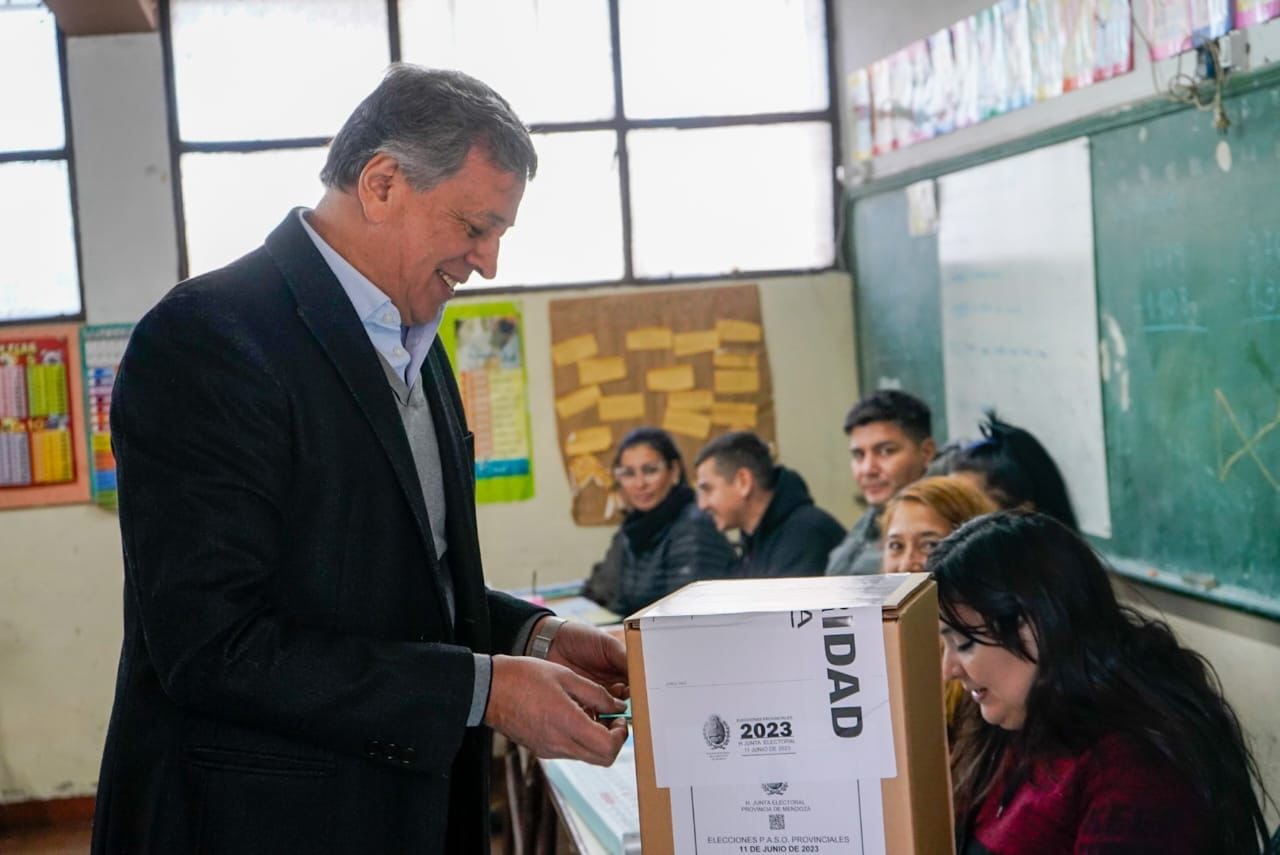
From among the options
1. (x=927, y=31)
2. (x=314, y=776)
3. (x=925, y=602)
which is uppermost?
(x=927, y=31)

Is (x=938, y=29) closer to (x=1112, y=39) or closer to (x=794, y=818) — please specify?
(x=1112, y=39)

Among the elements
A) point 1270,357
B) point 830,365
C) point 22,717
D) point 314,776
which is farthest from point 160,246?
point 314,776

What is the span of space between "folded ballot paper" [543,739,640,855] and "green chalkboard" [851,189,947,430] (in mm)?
2152

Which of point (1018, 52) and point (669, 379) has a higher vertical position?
point (1018, 52)

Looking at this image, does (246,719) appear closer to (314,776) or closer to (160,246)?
(314,776)

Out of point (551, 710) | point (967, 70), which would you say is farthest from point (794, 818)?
point (967, 70)

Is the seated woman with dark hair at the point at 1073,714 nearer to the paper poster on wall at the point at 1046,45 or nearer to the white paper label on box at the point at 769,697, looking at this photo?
the white paper label on box at the point at 769,697

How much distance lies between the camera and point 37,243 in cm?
499

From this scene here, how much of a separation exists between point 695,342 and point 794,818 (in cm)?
412

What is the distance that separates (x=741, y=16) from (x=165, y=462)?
14.2 ft

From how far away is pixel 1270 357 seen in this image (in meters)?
2.70

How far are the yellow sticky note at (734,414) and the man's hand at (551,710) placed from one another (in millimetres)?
3945

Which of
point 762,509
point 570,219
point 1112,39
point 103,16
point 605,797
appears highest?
point 103,16

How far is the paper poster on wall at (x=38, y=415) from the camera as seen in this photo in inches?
194
